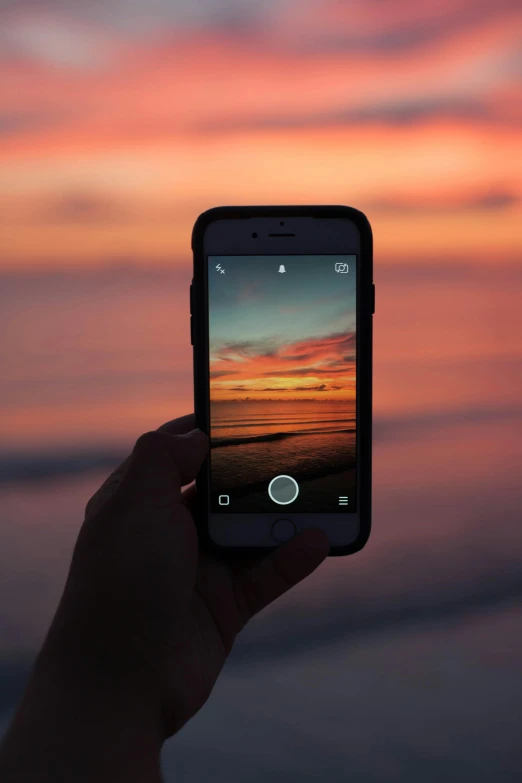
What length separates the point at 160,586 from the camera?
7.91ft

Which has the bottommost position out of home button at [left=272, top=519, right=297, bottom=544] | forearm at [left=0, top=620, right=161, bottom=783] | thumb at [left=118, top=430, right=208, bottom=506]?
forearm at [left=0, top=620, right=161, bottom=783]

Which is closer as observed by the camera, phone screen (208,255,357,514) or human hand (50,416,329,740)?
human hand (50,416,329,740)

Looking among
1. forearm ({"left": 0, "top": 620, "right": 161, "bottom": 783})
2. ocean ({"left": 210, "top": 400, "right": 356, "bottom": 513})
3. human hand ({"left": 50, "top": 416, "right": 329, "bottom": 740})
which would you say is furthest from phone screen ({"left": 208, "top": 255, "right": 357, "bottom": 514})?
forearm ({"left": 0, "top": 620, "right": 161, "bottom": 783})

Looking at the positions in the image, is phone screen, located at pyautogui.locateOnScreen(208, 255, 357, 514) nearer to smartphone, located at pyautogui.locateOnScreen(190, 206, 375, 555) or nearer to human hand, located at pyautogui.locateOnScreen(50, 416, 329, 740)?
smartphone, located at pyautogui.locateOnScreen(190, 206, 375, 555)

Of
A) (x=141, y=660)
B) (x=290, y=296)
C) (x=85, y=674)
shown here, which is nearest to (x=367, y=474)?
(x=290, y=296)

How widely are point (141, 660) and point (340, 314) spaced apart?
4.71 ft

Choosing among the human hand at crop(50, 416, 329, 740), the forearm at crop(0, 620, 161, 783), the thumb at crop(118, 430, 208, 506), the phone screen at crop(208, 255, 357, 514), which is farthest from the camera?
the phone screen at crop(208, 255, 357, 514)

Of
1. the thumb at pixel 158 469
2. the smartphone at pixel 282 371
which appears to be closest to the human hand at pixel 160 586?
the thumb at pixel 158 469

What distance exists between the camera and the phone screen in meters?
2.96

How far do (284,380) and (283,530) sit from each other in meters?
0.57

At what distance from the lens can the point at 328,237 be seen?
2986 millimetres

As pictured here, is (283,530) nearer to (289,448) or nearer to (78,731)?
(289,448)

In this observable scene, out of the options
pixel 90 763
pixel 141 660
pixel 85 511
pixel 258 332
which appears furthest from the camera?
pixel 258 332

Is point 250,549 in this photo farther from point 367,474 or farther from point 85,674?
point 85,674
